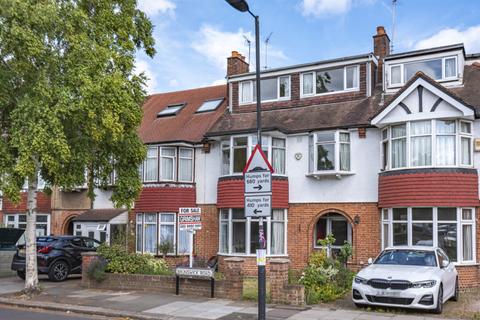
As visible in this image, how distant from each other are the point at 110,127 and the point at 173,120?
35.3ft

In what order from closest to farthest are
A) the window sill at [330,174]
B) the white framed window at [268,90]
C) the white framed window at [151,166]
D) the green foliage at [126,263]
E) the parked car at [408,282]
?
the parked car at [408,282], the green foliage at [126,263], the window sill at [330,174], the white framed window at [268,90], the white framed window at [151,166]

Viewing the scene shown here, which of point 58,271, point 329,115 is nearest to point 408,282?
point 329,115

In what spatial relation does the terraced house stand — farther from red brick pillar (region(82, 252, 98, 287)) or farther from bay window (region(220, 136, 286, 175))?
red brick pillar (region(82, 252, 98, 287))

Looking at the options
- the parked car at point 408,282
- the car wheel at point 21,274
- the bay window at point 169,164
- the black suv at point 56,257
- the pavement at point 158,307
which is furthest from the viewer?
the bay window at point 169,164

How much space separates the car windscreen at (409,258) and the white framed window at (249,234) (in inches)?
255

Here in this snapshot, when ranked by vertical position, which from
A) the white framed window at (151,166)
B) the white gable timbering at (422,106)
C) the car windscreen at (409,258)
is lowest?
the car windscreen at (409,258)

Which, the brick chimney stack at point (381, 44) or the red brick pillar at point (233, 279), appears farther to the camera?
the brick chimney stack at point (381, 44)

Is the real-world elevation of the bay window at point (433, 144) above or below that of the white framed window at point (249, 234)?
above

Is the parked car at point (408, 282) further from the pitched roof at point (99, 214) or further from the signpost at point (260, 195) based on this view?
the pitched roof at point (99, 214)

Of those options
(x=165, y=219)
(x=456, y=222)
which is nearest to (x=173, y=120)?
(x=165, y=219)

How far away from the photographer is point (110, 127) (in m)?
14.4

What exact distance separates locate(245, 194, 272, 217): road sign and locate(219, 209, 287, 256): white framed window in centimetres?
897

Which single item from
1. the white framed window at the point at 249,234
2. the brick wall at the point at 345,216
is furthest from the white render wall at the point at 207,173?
the brick wall at the point at 345,216

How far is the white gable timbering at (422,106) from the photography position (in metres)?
16.8
